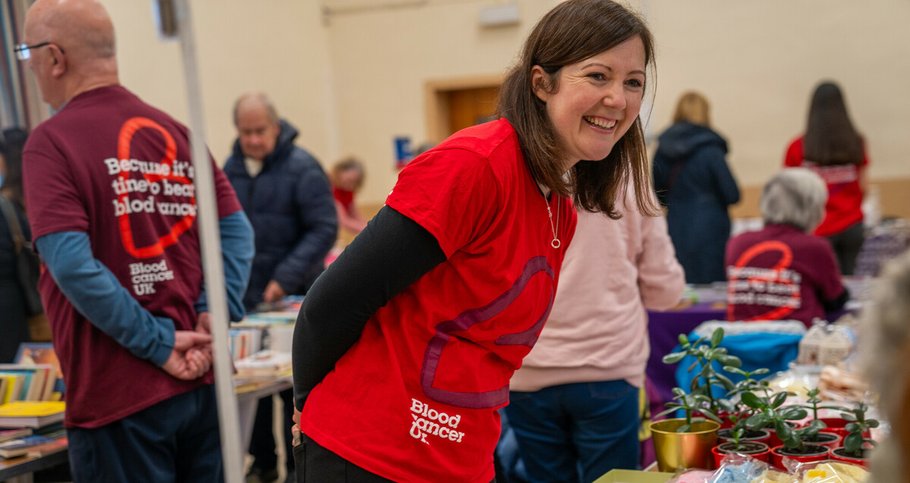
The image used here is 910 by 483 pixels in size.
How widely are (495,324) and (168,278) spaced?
Result: 1075mm

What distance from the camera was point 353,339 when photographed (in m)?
1.41

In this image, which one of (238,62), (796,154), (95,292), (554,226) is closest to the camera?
(554,226)

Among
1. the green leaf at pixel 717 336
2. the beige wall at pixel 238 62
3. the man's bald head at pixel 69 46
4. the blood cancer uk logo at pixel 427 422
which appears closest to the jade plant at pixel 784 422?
→ the green leaf at pixel 717 336

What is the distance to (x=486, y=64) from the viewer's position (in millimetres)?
8828

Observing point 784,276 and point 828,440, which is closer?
point 828,440

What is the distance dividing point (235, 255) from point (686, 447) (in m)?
1.25

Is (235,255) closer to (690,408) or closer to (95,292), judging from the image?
(95,292)

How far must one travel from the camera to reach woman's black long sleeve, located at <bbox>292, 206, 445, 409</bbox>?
1.31m

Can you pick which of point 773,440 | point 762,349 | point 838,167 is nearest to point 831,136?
point 838,167

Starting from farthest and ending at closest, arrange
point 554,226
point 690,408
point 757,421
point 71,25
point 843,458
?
point 71,25, point 690,408, point 757,421, point 843,458, point 554,226

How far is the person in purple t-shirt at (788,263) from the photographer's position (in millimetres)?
3418

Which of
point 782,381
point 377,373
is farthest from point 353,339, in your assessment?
point 782,381

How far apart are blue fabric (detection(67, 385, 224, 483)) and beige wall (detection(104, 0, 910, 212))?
504 cm

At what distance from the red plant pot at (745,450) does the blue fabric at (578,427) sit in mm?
598
